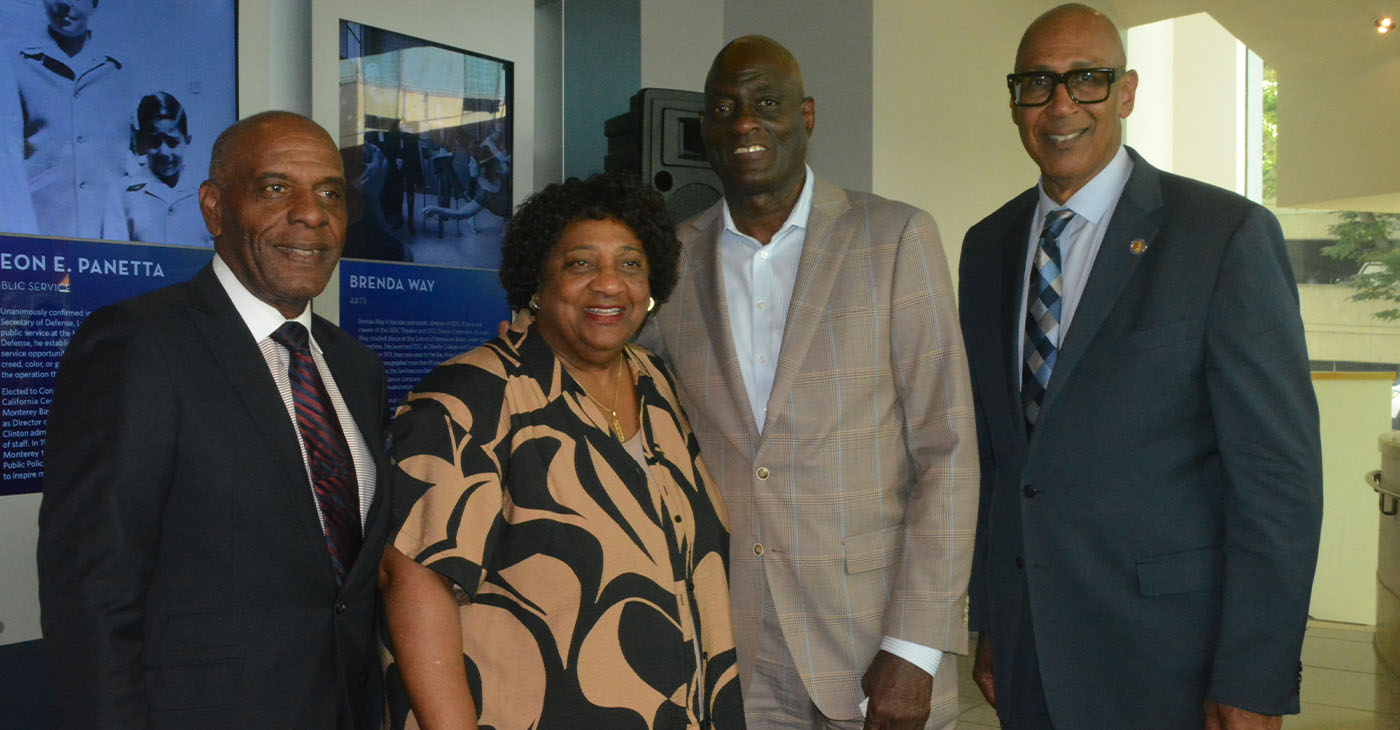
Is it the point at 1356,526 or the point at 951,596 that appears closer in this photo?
the point at 951,596

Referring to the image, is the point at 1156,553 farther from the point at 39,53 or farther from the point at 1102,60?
the point at 39,53

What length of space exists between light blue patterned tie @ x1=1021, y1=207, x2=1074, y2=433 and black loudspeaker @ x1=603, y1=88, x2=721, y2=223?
65.3 inches

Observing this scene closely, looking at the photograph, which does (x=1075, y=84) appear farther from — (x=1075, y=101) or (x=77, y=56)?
(x=77, y=56)

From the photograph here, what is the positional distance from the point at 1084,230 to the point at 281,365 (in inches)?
61.3

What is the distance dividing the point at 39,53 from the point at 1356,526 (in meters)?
7.55

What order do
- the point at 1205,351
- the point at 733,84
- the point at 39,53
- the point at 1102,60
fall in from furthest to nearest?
the point at 39,53 → the point at 733,84 → the point at 1102,60 → the point at 1205,351

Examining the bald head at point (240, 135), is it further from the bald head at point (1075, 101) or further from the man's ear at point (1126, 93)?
the man's ear at point (1126, 93)

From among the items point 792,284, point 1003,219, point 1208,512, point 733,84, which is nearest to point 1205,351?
point 1208,512

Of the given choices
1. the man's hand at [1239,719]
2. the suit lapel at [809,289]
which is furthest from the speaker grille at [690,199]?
the man's hand at [1239,719]

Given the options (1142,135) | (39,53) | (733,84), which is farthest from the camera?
(1142,135)

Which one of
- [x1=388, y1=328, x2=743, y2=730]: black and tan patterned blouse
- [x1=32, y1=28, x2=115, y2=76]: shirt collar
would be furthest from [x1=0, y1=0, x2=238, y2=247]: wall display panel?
[x1=388, y1=328, x2=743, y2=730]: black and tan patterned blouse

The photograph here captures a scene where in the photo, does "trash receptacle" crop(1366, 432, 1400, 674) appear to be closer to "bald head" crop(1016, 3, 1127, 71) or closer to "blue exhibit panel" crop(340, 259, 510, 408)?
"bald head" crop(1016, 3, 1127, 71)

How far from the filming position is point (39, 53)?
9.57 ft

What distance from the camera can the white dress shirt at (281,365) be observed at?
5.74 ft
